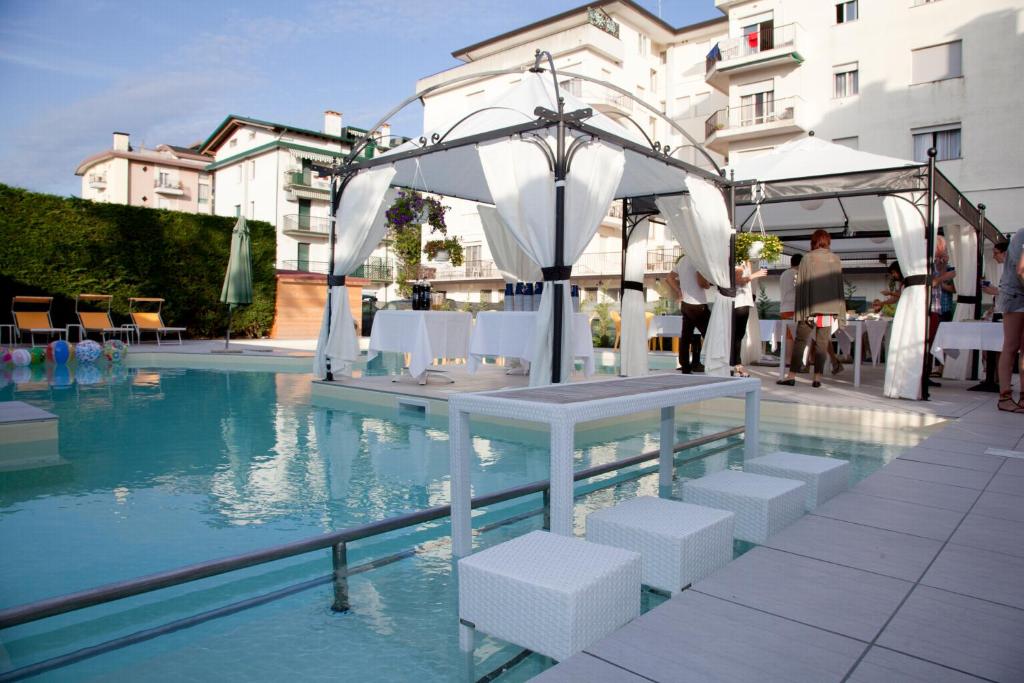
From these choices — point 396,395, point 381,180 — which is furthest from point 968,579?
point 381,180

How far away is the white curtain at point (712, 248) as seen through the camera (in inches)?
261

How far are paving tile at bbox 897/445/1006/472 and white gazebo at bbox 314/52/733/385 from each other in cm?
246

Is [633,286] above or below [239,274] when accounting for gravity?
below

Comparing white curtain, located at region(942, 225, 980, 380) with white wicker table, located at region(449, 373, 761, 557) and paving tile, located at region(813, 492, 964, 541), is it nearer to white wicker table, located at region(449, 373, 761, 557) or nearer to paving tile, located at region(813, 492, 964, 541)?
paving tile, located at region(813, 492, 964, 541)

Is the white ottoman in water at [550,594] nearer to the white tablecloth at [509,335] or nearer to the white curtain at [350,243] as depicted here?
the white tablecloth at [509,335]

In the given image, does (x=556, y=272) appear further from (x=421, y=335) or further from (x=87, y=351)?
(x=87, y=351)

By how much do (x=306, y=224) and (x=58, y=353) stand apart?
2251 cm

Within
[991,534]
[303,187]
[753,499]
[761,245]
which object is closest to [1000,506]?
[991,534]

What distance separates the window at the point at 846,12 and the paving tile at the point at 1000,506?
2242 centimetres

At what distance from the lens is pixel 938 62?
19047 millimetres

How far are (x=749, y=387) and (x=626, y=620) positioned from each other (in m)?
1.81

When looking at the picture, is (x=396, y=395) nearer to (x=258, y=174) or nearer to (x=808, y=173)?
(x=808, y=173)

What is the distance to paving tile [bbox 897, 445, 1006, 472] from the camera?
3574 millimetres

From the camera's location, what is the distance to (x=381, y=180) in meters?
6.70
